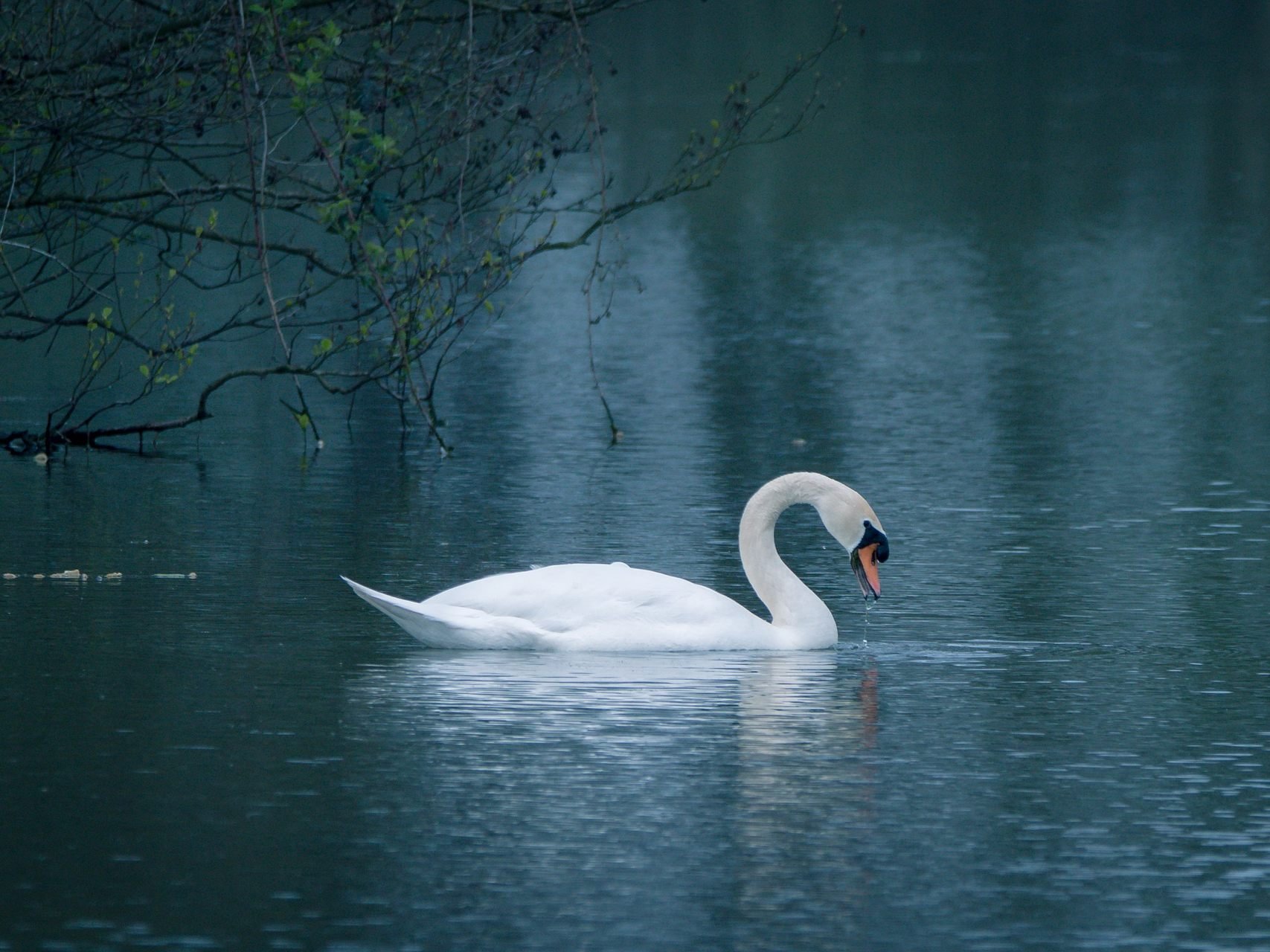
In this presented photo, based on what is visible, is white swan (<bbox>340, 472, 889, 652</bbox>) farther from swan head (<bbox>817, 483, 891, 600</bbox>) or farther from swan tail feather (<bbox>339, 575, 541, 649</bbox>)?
swan head (<bbox>817, 483, 891, 600</bbox>)

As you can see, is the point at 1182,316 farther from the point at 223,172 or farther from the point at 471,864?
the point at 471,864

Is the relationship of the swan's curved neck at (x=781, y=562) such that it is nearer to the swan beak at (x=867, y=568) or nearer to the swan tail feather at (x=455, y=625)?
the swan beak at (x=867, y=568)

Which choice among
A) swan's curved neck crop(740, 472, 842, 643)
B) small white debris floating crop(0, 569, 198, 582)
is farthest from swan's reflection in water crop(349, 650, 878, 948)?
small white debris floating crop(0, 569, 198, 582)

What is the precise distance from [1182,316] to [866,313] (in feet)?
9.53

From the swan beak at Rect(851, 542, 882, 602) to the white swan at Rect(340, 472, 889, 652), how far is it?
33 centimetres

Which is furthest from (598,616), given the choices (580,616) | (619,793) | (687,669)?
(619,793)

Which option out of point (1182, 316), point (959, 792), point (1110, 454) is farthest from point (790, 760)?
point (1182, 316)

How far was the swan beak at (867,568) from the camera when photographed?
11.7 metres

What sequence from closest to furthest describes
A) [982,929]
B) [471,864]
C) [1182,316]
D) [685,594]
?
[982,929]
[471,864]
[685,594]
[1182,316]

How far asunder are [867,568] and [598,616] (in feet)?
4.15

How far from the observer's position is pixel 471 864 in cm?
783

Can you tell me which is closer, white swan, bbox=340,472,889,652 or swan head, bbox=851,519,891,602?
white swan, bbox=340,472,889,652

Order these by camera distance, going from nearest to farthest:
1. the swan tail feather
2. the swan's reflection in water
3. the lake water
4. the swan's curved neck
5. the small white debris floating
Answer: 1. the swan's reflection in water
2. the lake water
3. the swan tail feather
4. the swan's curved neck
5. the small white debris floating

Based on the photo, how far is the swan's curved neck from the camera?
37.5 feet
